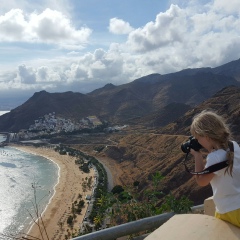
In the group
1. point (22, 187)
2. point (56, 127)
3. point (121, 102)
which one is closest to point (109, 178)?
point (22, 187)

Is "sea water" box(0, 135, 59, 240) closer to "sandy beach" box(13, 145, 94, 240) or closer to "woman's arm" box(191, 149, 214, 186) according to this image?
"sandy beach" box(13, 145, 94, 240)

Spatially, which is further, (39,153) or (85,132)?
(85,132)

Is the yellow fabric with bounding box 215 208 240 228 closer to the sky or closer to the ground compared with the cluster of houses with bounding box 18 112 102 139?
closer to the ground

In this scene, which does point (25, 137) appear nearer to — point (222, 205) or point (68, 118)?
point (68, 118)

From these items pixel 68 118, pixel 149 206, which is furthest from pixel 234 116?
pixel 68 118

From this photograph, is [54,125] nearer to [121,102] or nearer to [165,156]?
[121,102]

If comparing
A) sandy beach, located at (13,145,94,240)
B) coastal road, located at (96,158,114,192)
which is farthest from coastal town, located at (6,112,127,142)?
coastal road, located at (96,158,114,192)
